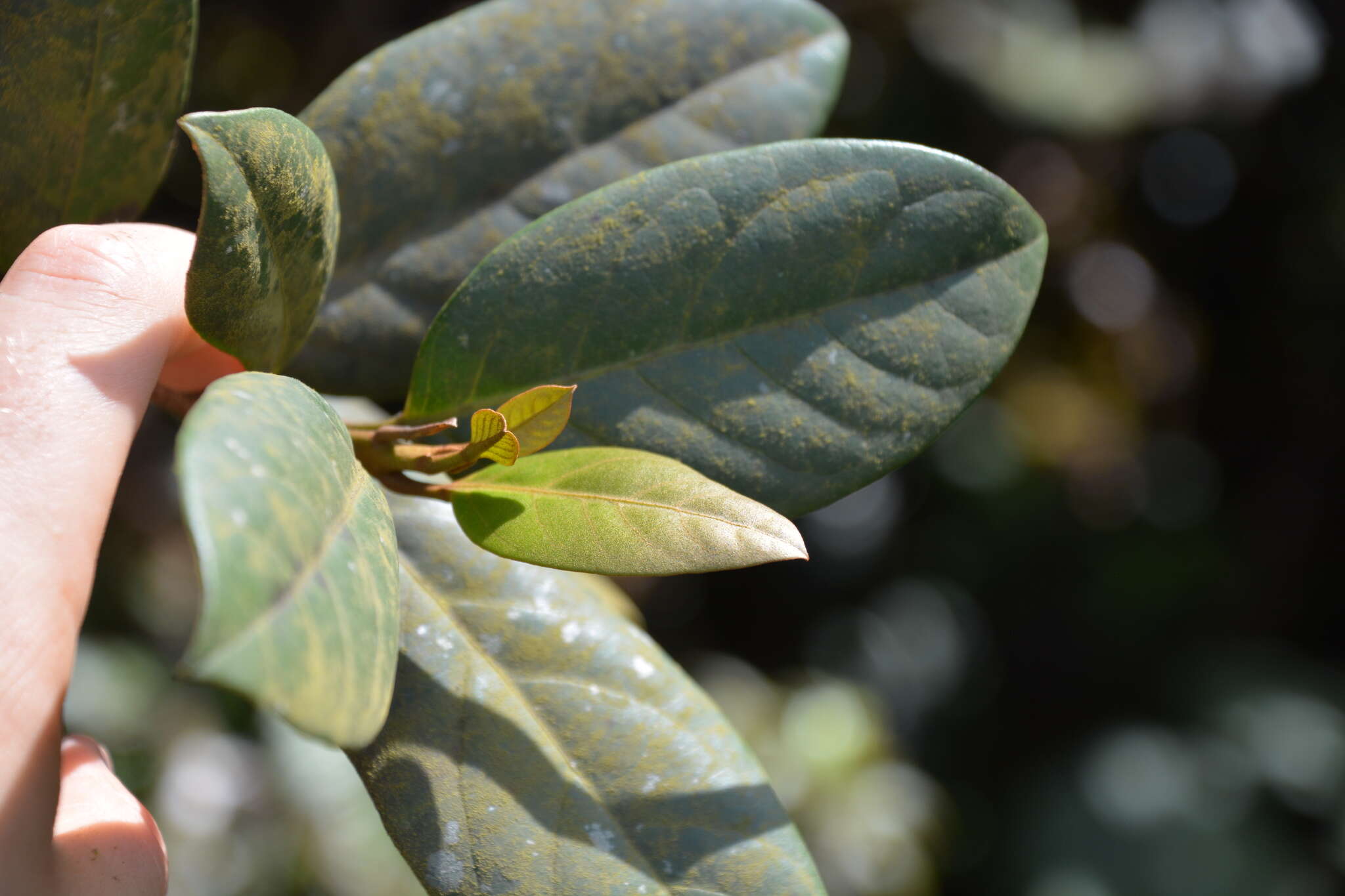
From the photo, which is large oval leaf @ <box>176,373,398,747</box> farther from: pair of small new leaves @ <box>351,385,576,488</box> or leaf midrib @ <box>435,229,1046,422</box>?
leaf midrib @ <box>435,229,1046,422</box>

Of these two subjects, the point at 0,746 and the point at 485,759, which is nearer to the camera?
the point at 0,746

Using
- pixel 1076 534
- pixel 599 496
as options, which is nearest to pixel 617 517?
pixel 599 496

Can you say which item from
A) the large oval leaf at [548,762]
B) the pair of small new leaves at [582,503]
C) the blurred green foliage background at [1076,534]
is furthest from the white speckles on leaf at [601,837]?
the blurred green foliage background at [1076,534]

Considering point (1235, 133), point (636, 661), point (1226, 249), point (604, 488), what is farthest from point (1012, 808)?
point (604, 488)

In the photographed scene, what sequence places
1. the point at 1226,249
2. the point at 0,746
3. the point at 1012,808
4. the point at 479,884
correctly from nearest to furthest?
1. the point at 0,746
2. the point at 479,884
3. the point at 1012,808
4. the point at 1226,249

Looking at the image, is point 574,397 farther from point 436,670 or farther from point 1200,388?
point 1200,388
